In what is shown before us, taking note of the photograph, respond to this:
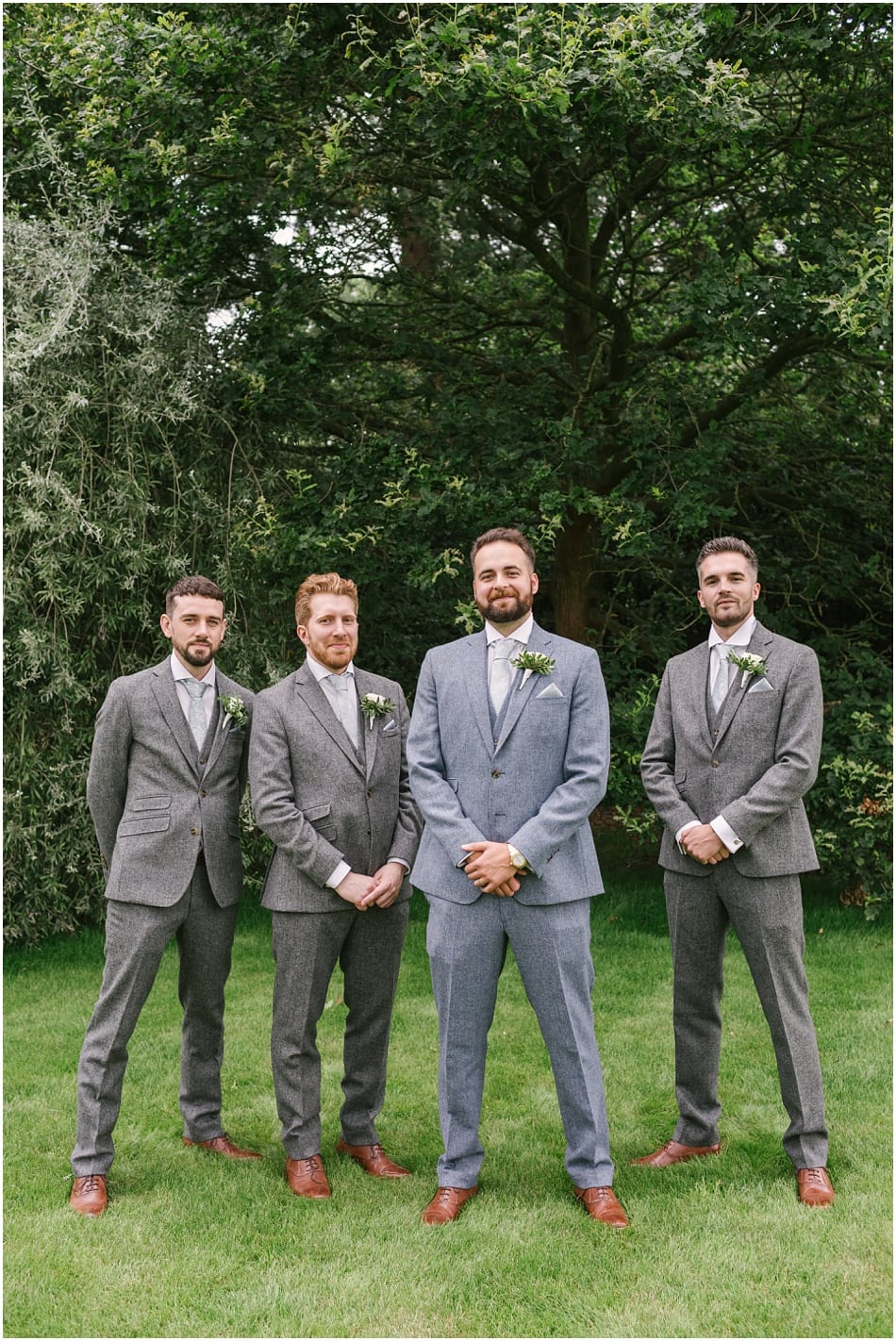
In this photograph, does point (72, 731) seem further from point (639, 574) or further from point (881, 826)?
point (881, 826)

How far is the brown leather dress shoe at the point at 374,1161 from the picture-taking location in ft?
14.3

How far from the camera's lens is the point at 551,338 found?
9.89m

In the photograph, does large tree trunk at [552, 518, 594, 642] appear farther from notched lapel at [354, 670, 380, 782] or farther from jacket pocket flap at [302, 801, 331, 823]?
jacket pocket flap at [302, 801, 331, 823]

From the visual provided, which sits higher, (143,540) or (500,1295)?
(143,540)

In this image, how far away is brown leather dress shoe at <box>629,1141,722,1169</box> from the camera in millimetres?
4406

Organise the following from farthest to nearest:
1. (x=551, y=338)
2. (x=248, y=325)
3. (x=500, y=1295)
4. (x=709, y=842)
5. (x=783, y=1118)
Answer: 1. (x=551, y=338)
2. (x=248, y=325)
3. (x=783, y=1118)
4. (x=709, y=842)
5. (x=500, y=1295)

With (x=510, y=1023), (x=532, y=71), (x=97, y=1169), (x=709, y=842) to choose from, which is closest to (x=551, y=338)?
(x=532, y=71)

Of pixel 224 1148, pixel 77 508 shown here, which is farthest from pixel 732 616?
pixel 77 508

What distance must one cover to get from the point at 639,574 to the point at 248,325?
385 centimetres

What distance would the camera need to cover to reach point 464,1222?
389 cm

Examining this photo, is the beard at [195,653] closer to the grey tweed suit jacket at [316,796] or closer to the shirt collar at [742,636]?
the grey tweed suit jacket at [316,796]

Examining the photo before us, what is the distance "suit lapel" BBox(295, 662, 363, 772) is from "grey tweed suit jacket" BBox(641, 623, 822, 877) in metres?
1.16

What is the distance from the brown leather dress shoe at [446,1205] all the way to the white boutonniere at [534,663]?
1809mm

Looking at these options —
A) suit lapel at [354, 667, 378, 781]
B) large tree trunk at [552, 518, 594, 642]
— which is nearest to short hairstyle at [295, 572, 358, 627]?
suit lapel at [354, 667, 378, 781]
